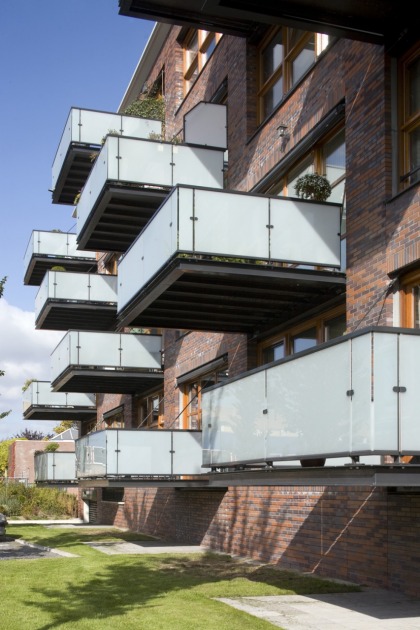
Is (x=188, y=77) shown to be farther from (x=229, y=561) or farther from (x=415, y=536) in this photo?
(x=415, y=536)

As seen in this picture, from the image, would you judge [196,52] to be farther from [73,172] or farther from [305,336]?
[305,336]

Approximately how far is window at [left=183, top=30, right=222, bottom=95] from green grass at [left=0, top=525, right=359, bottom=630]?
1225 centimetres

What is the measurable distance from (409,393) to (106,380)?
18.0 meters

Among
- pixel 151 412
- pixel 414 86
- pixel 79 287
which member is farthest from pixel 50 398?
pixel 414 86

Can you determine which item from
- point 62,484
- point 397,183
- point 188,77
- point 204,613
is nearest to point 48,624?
point 204,613

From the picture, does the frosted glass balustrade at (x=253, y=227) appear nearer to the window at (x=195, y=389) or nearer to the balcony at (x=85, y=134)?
the window at (x=195, y=389)

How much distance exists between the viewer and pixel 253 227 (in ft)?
44.3

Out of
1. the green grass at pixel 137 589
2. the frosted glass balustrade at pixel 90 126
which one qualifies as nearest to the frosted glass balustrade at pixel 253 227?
the green grass at pixel 137 589

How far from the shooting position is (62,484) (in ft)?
96.4

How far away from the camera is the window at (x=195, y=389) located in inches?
780

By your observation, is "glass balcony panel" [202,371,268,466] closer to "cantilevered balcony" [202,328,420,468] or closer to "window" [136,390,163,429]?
"cantilevered balcony" [202,328,420,468]

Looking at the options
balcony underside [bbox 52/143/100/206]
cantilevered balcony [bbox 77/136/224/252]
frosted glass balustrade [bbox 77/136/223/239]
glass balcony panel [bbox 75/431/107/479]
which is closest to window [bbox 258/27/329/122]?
cantilevered balcony [bbox 77/136/224/252]

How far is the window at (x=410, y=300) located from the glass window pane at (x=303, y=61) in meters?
5.21

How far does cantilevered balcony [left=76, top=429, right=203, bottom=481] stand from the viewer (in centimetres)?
1933
